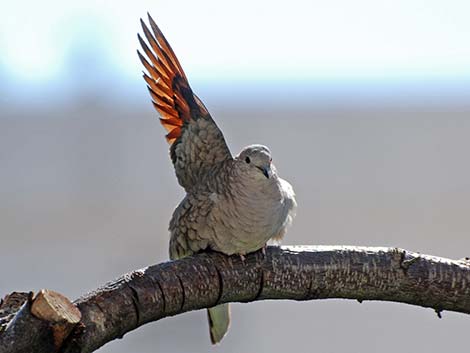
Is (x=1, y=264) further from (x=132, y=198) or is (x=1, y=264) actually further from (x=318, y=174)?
(x=318, y=174)

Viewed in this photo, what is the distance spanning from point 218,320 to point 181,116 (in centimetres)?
50

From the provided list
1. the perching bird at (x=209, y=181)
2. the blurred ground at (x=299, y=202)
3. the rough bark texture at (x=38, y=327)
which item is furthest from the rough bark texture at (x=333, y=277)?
the blurred ground at (x=299, y=202)

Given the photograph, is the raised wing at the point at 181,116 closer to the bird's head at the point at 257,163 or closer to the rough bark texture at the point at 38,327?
the bird's head at the point at 257,163

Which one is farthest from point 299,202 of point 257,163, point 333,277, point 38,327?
point 38,327

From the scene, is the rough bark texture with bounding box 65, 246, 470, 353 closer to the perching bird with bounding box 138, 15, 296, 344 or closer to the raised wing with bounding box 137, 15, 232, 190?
the perching bird with bounding box 138, 15, 296, 344

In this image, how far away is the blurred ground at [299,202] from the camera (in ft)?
18.7

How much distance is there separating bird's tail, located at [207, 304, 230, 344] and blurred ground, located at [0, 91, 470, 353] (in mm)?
3130

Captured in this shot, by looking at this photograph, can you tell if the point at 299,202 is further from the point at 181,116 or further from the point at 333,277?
the point at 333,277

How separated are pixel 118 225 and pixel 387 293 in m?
4.56

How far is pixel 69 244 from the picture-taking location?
644 cm

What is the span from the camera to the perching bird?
7.29ft

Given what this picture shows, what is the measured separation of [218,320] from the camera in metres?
2.40

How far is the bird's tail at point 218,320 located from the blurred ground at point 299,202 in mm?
3130

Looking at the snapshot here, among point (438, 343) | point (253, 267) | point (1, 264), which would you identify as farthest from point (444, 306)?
point (1, 264)
